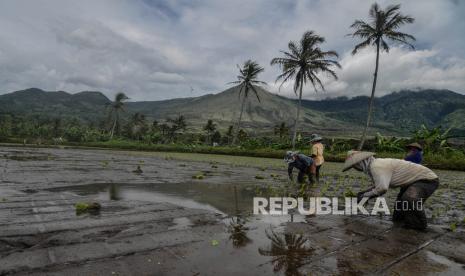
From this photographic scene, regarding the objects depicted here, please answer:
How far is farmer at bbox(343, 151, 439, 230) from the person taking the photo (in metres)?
5.42

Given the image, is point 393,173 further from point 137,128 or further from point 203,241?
point 137,128

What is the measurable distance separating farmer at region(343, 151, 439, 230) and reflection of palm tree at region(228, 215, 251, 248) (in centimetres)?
212

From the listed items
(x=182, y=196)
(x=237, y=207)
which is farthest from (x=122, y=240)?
(x=182, y=196)

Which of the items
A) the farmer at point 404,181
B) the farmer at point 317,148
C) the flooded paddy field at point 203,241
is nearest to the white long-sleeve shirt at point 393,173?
the farmer at point 404,181

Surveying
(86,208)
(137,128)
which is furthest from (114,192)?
(137,128)

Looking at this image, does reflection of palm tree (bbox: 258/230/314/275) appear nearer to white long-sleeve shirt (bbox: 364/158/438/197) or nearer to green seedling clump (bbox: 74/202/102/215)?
white long-sleeve shirt (bbox: 364/158/438/197)

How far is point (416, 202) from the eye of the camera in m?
5.36

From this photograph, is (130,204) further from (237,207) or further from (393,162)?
(393,162)

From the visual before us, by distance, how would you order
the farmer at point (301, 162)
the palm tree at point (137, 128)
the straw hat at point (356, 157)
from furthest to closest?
1. the palm tree at point (137, 128)
2. the farmer at point (301, 162)
3. the straw hat at point (356, 157)

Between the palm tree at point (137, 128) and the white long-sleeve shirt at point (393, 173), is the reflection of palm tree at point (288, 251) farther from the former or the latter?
the palm tree at point (137, 128)

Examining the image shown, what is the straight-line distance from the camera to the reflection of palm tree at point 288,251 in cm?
358

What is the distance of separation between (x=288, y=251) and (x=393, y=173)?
277cm

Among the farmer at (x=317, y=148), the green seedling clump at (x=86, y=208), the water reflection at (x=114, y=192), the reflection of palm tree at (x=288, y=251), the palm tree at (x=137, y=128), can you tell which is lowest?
the water reflection at (x=114, y=192)

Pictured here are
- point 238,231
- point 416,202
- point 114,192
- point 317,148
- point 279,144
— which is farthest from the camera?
point 279,144
